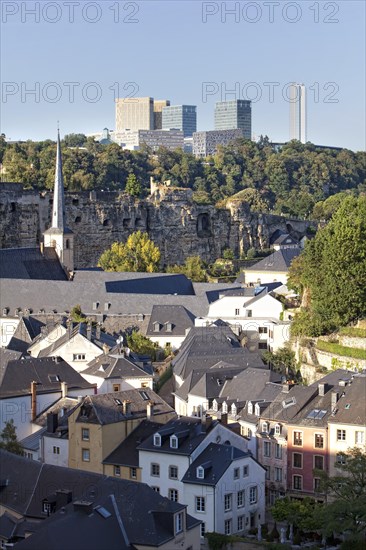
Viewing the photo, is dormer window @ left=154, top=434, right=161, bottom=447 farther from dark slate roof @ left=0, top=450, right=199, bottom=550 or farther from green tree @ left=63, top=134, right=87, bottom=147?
green tree @ left=63, top=134, right=87, bottom=147

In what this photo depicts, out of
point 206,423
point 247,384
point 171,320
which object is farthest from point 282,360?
point 206,423

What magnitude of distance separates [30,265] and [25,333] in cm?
1320

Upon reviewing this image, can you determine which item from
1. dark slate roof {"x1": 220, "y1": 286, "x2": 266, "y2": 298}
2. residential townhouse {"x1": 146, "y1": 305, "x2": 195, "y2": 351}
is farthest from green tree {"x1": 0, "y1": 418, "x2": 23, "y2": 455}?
dark slate roof {"x1": 220, "y1": 286, "x2": 266, "y2": 298}

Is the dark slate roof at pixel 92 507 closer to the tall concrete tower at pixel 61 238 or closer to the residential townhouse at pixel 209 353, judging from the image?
the residential townhouse at pixel 209 353

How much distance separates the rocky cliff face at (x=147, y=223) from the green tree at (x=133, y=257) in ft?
24.6

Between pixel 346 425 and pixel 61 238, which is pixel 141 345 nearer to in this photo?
pixel 346 425

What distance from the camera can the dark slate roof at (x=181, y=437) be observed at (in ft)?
113

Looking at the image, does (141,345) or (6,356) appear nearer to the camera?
(6,356)

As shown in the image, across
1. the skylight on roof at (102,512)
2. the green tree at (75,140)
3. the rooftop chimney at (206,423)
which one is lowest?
the rooftop chimney at (206,423)

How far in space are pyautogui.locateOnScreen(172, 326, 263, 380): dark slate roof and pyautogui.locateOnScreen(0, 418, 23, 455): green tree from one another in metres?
9.11

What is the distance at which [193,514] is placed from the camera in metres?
33.1

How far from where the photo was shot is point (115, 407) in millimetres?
37094

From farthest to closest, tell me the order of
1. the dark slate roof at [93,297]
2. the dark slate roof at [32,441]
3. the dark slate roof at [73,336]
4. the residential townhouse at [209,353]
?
1. the dark slate roof at [93,297]
2. the dark slate roof at [73,336]
3. the residential townhouse at [209,353]
4. the dark slate roof at [32,441]

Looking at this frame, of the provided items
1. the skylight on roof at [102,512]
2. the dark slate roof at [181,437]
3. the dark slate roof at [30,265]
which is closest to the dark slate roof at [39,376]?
the dark slate roof at [181,437]
